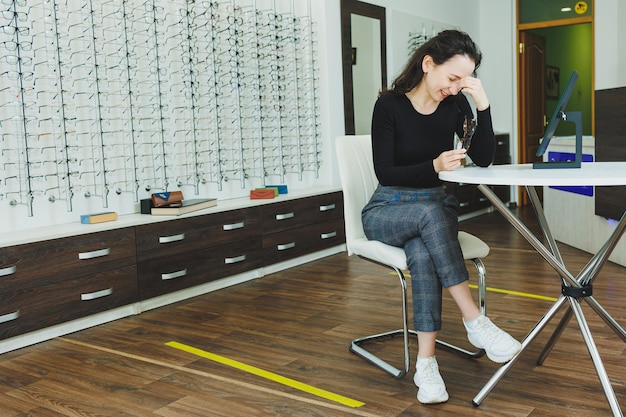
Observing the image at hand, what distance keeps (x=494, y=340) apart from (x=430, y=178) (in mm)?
588

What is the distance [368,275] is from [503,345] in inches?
86.1

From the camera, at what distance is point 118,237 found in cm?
354

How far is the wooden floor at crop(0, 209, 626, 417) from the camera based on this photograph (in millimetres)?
2354

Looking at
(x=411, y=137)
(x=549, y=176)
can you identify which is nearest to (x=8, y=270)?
(x=411, y=137)

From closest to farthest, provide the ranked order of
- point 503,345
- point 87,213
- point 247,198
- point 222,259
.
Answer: point 503,345, point 87,213, point 222,259, point 247,198

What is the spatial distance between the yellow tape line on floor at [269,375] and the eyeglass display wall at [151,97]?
1.18 meters

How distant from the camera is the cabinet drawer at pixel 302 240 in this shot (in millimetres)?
4578

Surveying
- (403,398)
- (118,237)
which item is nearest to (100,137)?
(118,237)

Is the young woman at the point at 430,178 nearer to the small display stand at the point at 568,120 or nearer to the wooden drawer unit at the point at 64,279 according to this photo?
the small display stand at the point at 568,120

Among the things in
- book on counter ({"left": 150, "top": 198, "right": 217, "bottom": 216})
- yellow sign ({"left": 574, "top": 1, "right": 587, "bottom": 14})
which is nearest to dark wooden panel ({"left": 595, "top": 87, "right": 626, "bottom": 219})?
book on counter ({"left": 150, "top": 198, "right": 217, "bottom": 216})

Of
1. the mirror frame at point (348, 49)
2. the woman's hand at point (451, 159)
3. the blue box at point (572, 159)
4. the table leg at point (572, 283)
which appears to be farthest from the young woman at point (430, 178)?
the mirror frame at point (348, 49)

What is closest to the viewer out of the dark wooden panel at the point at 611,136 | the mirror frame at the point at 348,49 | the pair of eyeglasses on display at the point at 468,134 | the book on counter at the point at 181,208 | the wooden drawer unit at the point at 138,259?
the pair of eyeglasses on display at the point at 468,134

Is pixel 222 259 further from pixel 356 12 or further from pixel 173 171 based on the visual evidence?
pixel 356 12

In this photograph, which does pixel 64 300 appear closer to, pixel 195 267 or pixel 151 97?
pixel 195 267
